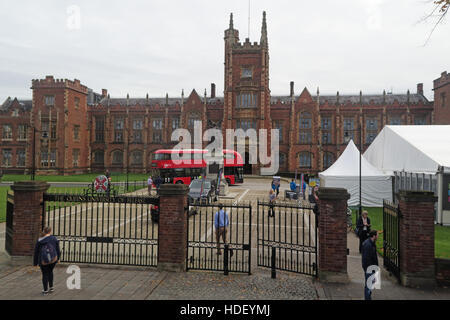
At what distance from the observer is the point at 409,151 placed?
17.2m

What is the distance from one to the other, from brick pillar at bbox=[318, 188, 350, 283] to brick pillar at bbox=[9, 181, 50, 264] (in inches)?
324

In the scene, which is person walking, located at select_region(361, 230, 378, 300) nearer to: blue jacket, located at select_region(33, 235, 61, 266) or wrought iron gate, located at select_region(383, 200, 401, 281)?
wrought iron gate, located at select_region(383, 200, 401, 281)

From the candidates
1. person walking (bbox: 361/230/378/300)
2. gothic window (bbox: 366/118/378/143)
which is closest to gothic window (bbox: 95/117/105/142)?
gothic window (bbox: 366/118/378/143)

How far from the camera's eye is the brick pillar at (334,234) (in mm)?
7555

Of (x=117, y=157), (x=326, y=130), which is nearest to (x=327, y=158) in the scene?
(x=326, y=130)

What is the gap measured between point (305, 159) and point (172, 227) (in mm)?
43604

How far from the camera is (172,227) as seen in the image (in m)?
8.22

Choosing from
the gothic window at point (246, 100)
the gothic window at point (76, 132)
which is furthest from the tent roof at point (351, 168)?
the gothic window at point (76, 132)

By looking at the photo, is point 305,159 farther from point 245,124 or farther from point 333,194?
point 333,194

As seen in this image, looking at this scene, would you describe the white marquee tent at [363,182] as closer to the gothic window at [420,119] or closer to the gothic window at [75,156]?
the gothic window at [420,119]
